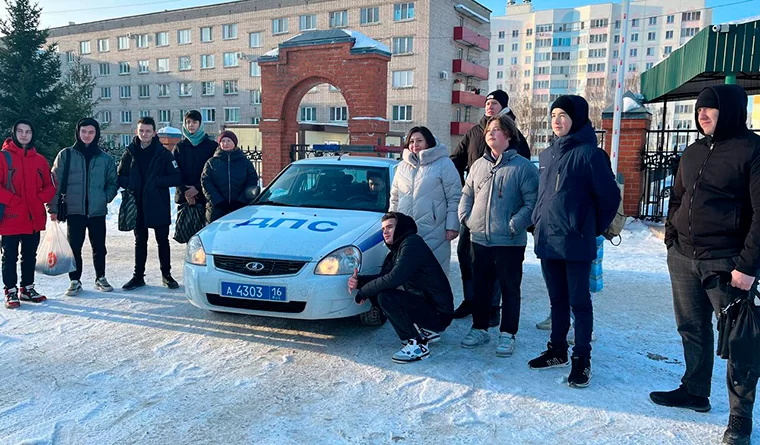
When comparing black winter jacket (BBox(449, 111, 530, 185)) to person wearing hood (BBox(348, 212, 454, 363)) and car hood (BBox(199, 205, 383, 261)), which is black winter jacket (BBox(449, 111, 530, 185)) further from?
person wearing hood (BBox(348, 212, 454, 363))

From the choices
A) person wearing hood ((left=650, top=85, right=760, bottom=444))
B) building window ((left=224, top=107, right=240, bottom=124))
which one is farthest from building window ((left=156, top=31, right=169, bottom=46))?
person wearing hood ((left=650, top=85, right=760, bottom=444))

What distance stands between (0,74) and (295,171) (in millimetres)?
20337

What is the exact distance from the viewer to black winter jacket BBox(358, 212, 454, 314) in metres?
4.02

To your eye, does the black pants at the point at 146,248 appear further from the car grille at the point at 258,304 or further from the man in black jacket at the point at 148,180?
the car grille at the point at 258,304

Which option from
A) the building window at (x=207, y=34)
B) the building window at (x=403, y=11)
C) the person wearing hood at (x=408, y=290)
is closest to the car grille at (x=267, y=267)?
the person wearing hood at (x=408, y=290)

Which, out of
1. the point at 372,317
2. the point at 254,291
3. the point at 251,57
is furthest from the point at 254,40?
the point at 254,291

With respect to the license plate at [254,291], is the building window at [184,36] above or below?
above

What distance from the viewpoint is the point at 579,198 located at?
360 cm

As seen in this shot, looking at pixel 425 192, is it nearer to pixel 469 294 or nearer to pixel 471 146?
pixel 471 146

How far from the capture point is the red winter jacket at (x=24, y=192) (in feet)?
16.7

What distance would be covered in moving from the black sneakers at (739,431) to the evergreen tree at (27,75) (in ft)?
72.2

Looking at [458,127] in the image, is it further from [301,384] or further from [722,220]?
[722,220]

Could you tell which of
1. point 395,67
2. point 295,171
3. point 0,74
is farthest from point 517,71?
point 295,171

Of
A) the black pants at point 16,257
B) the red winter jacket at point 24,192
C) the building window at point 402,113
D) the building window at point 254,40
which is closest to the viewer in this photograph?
the red winter jacket at point 24,192
